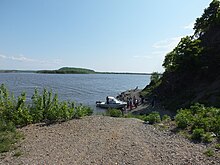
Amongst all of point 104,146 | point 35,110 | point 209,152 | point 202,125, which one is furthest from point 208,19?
point 104,146


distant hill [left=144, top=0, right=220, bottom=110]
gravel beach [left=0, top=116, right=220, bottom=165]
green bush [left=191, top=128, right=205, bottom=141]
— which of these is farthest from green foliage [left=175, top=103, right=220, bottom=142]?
distant hill [left=144, top=0, right=220, bottom=110]

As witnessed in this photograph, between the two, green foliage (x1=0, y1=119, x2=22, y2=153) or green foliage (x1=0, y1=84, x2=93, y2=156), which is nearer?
green foliage (x1=0, y1=119, x2=22, y2=153)

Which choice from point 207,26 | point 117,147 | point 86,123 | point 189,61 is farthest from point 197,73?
point 117,147

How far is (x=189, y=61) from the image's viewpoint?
A: 37562 millimetres

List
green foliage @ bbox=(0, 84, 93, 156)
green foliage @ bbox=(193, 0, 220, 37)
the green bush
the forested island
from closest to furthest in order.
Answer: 1. the forested island
2. the green bush
3. green foliage @ bbox=(0, 84, 93, 156)
4. green foliage @ bbox=(193, 0, 220, 37)

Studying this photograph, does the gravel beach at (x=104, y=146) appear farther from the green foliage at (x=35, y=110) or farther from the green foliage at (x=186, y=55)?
the green foliage at (x=186, y=55)

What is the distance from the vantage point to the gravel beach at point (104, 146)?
24.5ft

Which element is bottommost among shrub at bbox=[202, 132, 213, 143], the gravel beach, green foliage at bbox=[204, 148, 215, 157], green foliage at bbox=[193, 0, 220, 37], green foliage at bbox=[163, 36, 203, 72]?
the gravel beach

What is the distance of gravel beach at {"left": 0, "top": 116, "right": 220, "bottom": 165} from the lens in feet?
24.5

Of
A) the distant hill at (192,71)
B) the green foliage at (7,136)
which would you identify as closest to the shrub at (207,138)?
the green foliage at (7,136)

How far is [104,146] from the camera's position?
28.5ft

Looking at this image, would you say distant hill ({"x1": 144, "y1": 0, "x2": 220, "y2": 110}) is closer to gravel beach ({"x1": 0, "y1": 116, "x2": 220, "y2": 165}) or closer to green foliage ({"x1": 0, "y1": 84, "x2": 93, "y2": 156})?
green foliage ({"x1": 0, "y1": 84, "x2": 93, "y2": 156})

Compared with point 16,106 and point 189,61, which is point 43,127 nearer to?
point 16,106

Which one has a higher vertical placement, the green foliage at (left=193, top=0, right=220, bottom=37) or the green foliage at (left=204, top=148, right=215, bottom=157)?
the green foliage at (left=193, top=0, right=220, bottom=37)
